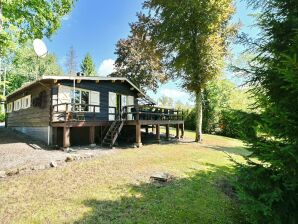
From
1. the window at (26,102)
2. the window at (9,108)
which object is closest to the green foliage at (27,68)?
the window at (9,108)

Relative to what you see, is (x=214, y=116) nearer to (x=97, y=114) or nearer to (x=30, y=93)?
(x=97, y=114)

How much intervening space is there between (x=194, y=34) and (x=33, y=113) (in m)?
12.8

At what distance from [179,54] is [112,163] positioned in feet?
34.8

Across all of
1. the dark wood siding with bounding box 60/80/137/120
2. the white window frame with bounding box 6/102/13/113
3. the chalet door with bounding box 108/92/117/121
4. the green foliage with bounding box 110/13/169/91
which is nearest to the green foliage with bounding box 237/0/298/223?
the dark wood siding with bounding box 60/80/137/120

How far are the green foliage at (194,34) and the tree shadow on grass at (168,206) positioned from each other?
36.0 ft

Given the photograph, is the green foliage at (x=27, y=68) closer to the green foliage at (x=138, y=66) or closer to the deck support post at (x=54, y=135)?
the green foliage at (x=138, y=66)

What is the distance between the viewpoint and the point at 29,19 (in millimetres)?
15250

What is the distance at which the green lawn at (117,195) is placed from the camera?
6.47m

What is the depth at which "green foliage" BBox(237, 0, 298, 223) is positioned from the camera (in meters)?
4.21

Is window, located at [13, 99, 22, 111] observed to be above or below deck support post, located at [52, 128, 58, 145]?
above

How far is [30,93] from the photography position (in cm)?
1981

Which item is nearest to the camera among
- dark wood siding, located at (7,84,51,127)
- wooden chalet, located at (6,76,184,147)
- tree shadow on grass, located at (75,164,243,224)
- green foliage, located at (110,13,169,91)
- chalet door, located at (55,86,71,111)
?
tree shadow on grass, located at (75,164,243,224)

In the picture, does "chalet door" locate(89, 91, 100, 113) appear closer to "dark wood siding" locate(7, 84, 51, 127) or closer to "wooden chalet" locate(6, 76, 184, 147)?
"wooden chalet" locate(6, 76, 184, 147)

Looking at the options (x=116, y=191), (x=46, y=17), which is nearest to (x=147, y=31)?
(x=46, y=17)
